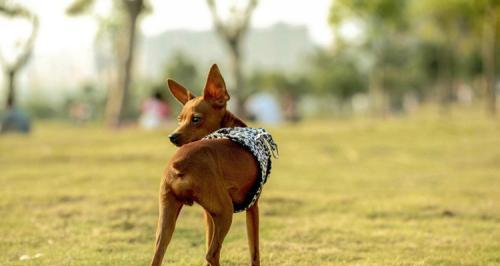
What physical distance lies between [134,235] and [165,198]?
3.51 metres

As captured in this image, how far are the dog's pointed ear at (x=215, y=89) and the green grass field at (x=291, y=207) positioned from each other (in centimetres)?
192

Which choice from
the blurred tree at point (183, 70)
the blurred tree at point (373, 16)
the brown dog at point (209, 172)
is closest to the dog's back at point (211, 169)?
the brown dog at point (209, 172)

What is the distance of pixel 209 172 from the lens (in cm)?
484

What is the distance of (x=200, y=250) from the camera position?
741cm

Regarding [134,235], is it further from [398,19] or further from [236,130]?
[398,19]

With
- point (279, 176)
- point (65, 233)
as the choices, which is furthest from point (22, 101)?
point (65, 233)

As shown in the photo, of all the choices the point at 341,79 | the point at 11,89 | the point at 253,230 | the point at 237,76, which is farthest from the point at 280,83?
the point at 253,230

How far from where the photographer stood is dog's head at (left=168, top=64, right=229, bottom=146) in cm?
541

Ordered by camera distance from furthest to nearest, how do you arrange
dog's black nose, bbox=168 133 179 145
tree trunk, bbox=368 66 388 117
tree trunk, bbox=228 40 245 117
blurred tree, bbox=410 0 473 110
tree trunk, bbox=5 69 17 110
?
tree trunk, bbox=368 66 388 117 < blurred tree, bbox=410 0 473 110 < tree trunk, bbox=228 40 245 117 < tree trunk, bbox=5 69 17 110 < dog's black nose, bbox=168 133 179 145

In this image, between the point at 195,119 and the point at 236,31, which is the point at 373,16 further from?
the point at 195,119

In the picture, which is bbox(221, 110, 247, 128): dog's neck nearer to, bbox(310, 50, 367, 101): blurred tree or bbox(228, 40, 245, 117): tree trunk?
bbox(228, 40, 245, 117): tree trunk

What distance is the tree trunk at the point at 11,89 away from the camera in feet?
92.5

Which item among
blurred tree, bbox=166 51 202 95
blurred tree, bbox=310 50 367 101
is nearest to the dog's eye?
blurred tree, bbox=166 51 202 95

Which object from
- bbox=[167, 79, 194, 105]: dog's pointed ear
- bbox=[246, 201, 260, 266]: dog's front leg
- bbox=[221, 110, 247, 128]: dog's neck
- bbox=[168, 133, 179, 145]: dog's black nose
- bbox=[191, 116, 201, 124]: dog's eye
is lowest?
bbox=[246, 201, 260, 266]: dog's front leg
